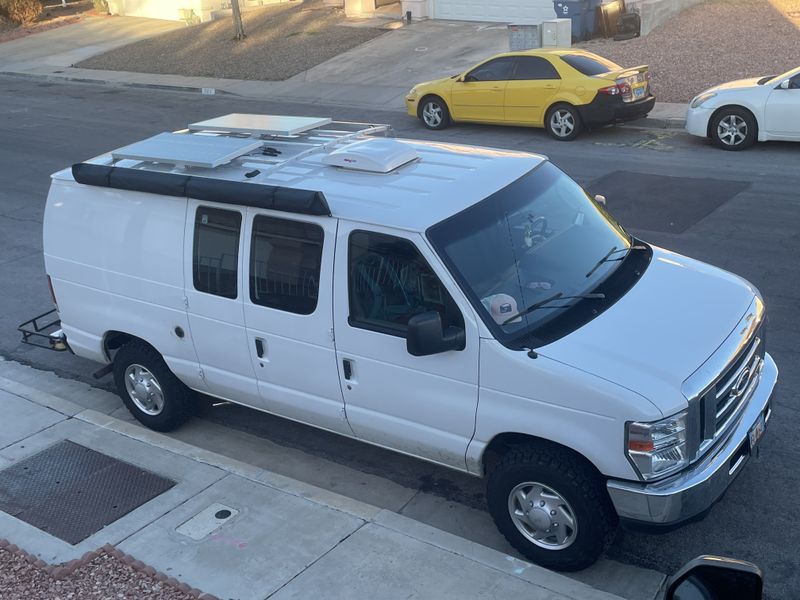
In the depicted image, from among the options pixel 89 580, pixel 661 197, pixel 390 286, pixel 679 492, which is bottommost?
pixel 661 197

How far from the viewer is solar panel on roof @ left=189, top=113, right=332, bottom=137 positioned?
23.2 feet

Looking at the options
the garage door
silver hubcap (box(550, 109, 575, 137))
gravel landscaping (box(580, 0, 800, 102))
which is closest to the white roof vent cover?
silver hubcap (box(550, 109, 575, 137))

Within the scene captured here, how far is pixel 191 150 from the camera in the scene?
663 cm

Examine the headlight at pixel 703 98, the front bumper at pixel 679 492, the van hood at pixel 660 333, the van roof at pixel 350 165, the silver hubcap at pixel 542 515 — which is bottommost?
the silver hubcap at pixel 542 515

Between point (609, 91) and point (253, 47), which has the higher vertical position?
point (609, 91)

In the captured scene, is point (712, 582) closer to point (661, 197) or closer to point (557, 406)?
point (557, 406)

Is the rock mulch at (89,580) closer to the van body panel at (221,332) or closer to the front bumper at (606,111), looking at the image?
the van body panel at (221,332)

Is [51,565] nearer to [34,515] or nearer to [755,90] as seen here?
[34,515]

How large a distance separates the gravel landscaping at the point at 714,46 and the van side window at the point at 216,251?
13.1m

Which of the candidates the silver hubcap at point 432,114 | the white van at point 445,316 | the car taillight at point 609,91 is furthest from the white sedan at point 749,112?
the white van at point 445,316

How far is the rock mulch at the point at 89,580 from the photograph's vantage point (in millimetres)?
5027

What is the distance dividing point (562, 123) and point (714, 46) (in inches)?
240

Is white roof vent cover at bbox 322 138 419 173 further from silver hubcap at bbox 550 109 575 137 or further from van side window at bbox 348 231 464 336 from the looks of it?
silver hubcap at bbox 550 109 575 137

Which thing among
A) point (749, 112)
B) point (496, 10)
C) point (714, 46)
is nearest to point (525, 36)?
point (714, 46)
